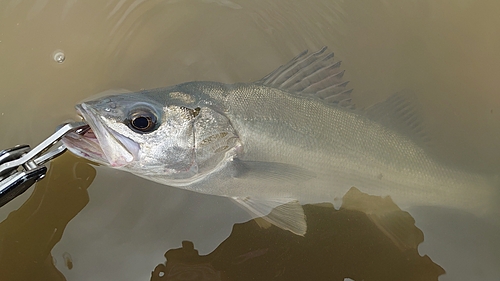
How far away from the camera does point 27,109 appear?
206 centimetres

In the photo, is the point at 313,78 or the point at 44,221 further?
the point at 44,221

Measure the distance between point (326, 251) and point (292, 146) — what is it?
0.72 m

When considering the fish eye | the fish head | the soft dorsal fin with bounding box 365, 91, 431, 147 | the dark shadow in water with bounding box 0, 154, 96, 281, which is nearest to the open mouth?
the fish head

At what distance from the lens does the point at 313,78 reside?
183 cm

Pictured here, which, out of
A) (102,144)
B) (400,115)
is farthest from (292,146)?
(102,144)

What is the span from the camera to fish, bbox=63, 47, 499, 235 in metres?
1.62

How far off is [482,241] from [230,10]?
7.09 ft

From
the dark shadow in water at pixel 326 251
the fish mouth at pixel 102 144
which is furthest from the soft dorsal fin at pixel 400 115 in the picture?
the fish mouth at pixel 102 144

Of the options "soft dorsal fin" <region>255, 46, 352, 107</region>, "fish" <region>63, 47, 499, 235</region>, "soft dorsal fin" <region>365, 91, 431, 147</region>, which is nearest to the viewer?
"fish" <region>63, 47, 499, 235</region>

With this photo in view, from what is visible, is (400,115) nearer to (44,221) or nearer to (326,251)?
(326,251)

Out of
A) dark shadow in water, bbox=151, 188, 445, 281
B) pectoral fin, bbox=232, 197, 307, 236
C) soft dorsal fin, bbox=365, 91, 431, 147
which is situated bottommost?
dark shadow in water, bbox=151, 188, 445, 281

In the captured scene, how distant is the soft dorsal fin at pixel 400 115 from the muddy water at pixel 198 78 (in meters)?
0.29

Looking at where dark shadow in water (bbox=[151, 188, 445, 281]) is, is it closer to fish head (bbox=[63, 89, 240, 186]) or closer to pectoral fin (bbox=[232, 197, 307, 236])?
pectoral fin (bbox=[232, 197, 307, 236])

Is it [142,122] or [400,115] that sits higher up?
[142,122]
